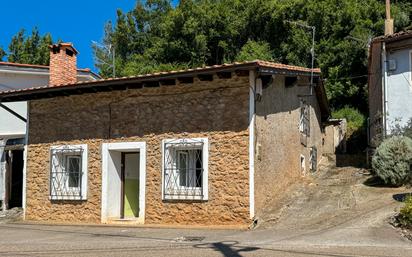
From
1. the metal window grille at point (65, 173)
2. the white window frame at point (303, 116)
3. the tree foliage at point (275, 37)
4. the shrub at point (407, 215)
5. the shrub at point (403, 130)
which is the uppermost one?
the tree foliage at point (275, 37)

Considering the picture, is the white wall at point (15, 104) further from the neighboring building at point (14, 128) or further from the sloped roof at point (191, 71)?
the sloped roof at point (191, 71)

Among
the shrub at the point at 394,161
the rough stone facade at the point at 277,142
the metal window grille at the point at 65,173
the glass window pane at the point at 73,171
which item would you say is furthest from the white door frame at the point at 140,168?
the shrub at the point at 394,161

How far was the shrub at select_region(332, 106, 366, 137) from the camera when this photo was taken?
27.7 m

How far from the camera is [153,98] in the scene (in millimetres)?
13906

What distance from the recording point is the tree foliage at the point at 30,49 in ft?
125

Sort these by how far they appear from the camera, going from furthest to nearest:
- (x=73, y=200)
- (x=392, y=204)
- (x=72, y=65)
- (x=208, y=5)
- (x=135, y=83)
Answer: (x=208, y=5)
(x=72, y=65)
(x=73, y=200)
(x=135, y=83)
(x=392, y=204)

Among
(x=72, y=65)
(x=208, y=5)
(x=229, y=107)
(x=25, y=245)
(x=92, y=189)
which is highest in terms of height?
(x=208, y=5)

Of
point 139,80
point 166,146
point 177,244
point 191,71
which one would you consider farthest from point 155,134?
point 177,244

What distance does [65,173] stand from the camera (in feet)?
50.3

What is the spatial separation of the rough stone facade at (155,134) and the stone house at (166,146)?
0.08 ft

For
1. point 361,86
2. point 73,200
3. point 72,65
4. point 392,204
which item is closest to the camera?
point 392,204

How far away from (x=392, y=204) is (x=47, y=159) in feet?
30.7

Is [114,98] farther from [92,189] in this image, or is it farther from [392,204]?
[392,204]

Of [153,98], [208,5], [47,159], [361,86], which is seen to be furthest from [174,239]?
[208,5]
